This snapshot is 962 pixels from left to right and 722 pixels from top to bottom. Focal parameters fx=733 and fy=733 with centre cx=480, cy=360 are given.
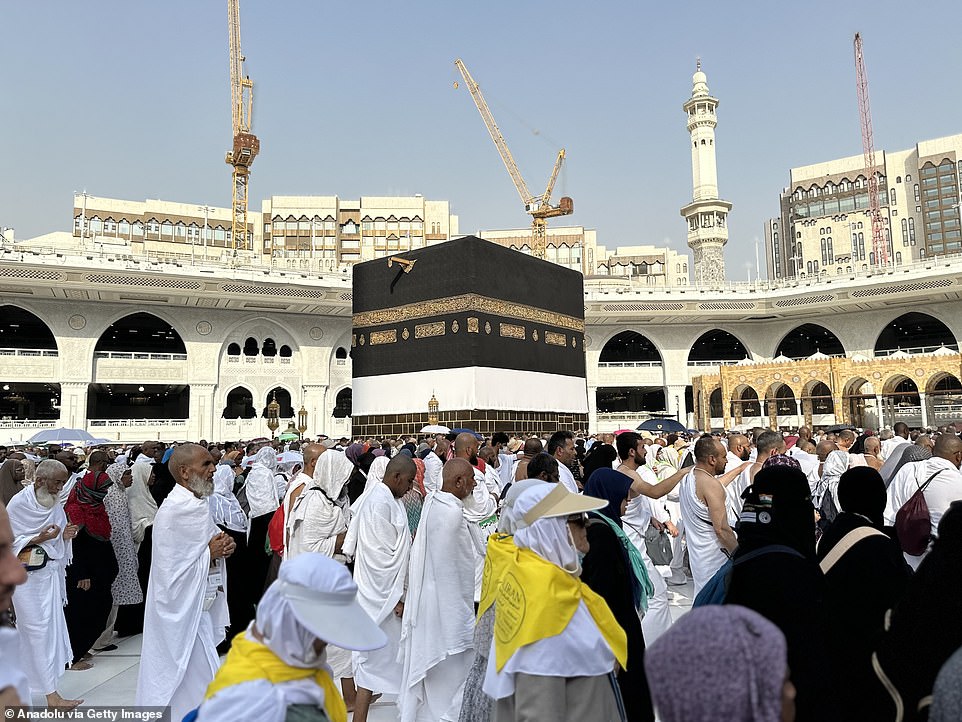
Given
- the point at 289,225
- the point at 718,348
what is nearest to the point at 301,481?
the point at 718,348

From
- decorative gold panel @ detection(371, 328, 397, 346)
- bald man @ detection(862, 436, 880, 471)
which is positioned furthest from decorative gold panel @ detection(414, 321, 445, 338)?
bald man @ detection(862, 436, 880, 471)

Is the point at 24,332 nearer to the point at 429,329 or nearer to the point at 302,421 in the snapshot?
the point at 302,421

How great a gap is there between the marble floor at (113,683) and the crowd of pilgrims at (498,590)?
12cm

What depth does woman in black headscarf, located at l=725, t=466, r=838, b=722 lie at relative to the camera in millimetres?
1643

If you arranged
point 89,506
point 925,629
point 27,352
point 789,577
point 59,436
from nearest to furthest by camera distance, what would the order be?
point 925,629, point 789,577, point 89,506, point 59,436, point 27,352

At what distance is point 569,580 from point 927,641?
2.72ft

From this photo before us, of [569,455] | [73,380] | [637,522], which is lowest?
[637,522]

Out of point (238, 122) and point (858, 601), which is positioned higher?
point (238, 122)

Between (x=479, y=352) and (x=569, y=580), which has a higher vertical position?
(x=479, y=352)

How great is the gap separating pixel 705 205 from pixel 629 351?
886cm

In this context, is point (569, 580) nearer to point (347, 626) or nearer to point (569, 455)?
point (347, 626)

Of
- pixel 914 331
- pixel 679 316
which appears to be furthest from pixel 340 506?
pixel 914 331

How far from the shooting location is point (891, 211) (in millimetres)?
53969

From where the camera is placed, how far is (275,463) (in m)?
6.39
